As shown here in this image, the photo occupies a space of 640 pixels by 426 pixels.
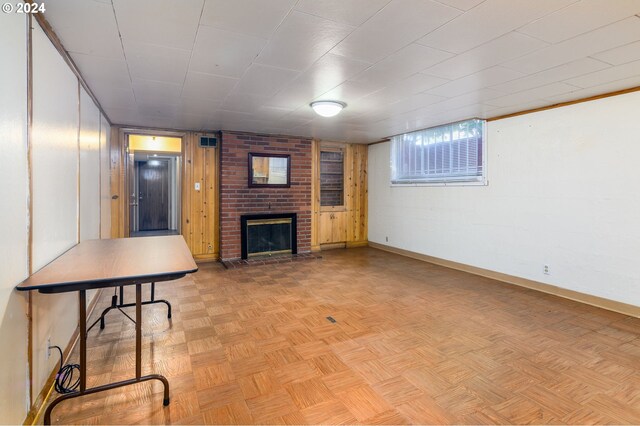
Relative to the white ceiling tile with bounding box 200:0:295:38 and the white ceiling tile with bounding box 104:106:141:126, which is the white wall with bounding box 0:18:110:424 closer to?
the white ceiling tile with bounding box 200:0:295:38

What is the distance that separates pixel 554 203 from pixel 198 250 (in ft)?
17.2

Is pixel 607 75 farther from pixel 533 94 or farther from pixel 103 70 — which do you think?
pixel 103 70

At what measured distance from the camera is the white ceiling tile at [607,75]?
8.61ft

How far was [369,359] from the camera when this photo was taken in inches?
91.6

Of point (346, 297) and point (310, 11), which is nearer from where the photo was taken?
point (310, 11)

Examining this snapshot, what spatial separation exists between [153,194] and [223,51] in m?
7.87

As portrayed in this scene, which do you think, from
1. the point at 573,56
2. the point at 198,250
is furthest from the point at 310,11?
the point at 198,250

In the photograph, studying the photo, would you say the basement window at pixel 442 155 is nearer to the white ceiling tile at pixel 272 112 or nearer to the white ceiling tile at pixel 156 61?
the white ceiling tile at pixel 272 112

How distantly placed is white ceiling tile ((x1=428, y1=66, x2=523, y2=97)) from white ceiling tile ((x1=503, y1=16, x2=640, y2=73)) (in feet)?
0.36

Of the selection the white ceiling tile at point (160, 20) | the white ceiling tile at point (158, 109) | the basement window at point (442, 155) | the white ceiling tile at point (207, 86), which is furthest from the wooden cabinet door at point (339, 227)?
the white ceiling tile at point (160, 20)

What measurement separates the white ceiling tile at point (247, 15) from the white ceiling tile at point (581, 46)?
74.6 inches

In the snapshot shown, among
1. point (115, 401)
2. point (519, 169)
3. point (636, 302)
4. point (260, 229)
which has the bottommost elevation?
point (115, 401)

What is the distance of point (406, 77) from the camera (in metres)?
2.89

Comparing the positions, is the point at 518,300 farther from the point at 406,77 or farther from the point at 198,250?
the point at 198,250
